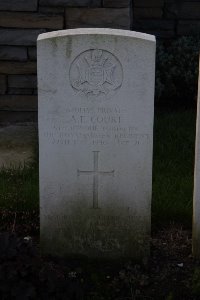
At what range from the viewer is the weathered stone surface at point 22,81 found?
682cm

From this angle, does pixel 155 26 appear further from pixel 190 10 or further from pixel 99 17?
pixel 99 17

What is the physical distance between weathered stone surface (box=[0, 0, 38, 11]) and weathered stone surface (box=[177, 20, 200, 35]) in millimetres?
2046

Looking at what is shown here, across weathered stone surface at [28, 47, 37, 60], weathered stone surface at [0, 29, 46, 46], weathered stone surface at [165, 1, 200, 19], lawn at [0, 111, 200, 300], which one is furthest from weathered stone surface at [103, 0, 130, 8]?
lawn at [0, 111, 200, 300]

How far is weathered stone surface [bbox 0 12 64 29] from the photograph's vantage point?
6.58 meters

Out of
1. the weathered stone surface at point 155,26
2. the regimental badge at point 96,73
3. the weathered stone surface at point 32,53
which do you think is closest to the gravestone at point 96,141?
the regimental badge at point 96,73

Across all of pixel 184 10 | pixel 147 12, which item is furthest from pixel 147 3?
pixel 184 10

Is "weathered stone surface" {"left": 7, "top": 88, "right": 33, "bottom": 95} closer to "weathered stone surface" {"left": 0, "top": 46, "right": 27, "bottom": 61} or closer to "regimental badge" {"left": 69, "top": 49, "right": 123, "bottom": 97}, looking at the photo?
"weathered stone surface" {"left": 0, "top": 46, "right": 27, "bottom": 61}

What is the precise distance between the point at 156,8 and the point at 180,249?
4.25m

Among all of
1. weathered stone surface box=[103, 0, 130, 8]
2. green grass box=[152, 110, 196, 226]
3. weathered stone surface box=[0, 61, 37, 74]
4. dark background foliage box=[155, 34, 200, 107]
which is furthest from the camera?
dark background foliage box=[155, 34, 200, 107]

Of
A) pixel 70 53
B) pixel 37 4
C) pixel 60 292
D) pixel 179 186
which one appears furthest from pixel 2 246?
pixel 37 4

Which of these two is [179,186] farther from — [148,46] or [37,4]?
[37,4]

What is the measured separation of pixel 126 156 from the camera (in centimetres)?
393

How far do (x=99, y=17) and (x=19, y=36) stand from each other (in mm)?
817

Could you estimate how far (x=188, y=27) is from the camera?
310 inches
